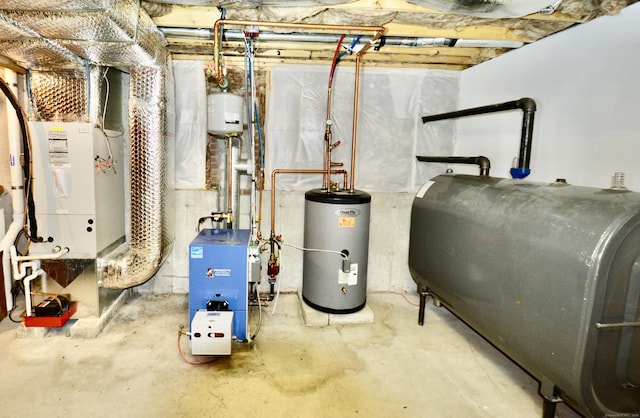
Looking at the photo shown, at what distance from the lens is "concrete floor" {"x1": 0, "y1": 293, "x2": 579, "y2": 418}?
2008mm

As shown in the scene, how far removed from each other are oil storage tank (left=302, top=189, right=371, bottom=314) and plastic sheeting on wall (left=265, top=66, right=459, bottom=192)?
1.96 feet

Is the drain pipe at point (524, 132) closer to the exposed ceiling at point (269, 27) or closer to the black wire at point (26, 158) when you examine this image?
the exposed ceiling at point (269, 27)

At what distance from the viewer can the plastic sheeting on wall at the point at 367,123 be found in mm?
3438

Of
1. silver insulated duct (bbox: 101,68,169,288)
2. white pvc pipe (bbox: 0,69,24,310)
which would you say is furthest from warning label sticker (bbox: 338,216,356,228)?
white pvc pipe (bbox: 0,69,24,310)

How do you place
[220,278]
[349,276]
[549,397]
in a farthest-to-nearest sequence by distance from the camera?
1. [349,276]
2. [220,278]
3. [549,397]

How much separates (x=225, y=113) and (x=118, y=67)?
2.88 feet

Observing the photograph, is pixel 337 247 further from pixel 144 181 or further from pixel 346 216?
pixel 144 181

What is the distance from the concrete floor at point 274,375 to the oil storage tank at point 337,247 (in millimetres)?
250

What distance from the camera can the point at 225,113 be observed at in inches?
115

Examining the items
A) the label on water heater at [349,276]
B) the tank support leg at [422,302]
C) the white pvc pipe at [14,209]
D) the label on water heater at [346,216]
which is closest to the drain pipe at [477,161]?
the label on water heater at [346,216]

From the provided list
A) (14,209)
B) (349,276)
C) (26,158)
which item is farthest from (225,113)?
(14,209)

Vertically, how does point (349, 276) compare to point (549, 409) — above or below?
above

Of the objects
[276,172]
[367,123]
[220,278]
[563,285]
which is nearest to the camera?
[563,285]

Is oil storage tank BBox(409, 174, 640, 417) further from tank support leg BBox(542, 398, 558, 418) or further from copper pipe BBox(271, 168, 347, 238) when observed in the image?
copper pipe BBox(271, 168, 347, 238)
